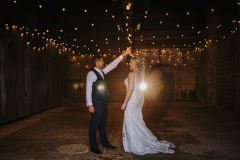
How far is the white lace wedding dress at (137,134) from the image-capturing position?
706cm

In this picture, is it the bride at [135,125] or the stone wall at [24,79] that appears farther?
the stone wall at [24,79]

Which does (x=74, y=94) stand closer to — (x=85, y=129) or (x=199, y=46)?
(x=199, y=46)

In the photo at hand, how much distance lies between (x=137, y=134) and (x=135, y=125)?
0.21 meters

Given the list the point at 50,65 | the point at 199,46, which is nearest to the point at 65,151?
the point at 50,65

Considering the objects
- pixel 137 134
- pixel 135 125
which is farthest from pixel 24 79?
pixel 137 134

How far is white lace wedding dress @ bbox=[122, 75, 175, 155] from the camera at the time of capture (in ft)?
23.2

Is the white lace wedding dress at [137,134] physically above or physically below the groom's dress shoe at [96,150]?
above

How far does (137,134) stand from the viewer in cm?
718

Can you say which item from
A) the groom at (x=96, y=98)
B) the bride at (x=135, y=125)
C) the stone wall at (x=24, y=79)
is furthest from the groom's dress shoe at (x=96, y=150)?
the stone wall at (x=24, y=79)

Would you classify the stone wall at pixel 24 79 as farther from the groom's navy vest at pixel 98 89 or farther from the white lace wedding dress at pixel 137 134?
the white lace wedding dress at pixel 137 134

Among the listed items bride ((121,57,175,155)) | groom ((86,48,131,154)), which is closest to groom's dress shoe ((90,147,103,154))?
groom ((86,48,131,154))

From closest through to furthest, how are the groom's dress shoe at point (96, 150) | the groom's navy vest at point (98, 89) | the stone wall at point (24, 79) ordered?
the groom's dress shoe at point (96, 150) < the groom's navy vest at point (98, 89) < the stone wall at point (24, 79)

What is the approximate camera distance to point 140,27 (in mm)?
18078

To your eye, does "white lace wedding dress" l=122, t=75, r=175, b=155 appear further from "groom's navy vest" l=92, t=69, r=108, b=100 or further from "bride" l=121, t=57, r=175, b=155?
"groom's navy vest" l=92, t=69, r=108, b=100
